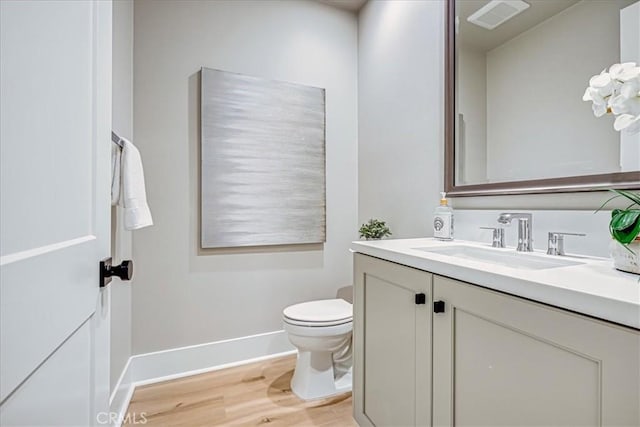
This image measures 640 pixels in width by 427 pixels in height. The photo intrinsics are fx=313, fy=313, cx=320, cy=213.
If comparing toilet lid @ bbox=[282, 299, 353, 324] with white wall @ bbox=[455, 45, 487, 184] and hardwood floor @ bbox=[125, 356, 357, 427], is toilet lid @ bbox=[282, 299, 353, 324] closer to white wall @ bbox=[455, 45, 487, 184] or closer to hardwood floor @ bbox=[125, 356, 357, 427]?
hardwood floor @ bbox=[125, 356, 357, 427]

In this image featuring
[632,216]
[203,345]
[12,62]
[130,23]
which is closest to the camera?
[12,62]

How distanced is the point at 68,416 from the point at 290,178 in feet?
6.00

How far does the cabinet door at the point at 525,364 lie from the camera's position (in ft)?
1.91

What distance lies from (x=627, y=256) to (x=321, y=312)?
4.42 feet

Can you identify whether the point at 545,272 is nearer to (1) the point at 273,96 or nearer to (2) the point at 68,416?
(2) the point at 68,416

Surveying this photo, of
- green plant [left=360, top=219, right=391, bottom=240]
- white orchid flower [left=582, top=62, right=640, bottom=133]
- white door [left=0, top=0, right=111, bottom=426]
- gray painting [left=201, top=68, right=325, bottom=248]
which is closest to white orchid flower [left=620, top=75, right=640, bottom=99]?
white orchid flower [left=582, top=62, right=640, bottom=133]

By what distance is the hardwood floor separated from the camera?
61.2 inches

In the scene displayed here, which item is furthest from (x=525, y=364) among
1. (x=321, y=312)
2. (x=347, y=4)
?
(x=347, y=4)

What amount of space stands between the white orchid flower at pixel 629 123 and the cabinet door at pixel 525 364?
0.53m

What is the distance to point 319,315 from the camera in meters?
1.74

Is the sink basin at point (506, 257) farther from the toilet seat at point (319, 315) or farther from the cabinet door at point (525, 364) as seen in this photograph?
the toilet seat at point (319, 315)

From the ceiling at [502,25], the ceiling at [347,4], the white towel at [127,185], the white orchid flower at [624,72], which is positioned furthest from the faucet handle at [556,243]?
the ceiling at [347,4]

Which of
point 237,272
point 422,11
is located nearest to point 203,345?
point 237,272

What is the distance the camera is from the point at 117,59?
151cm
